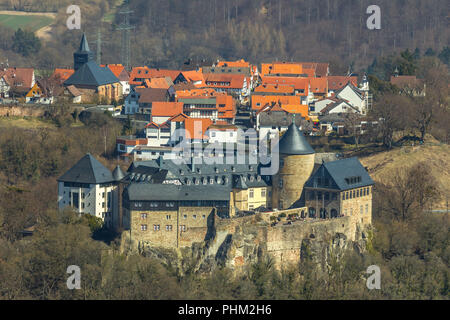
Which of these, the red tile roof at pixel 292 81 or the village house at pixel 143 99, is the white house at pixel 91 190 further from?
the red tile roof at pixel 292 81

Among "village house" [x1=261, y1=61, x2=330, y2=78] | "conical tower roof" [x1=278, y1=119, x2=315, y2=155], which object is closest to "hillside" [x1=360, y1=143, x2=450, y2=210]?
"conical tower roof" [x1=278, y1=119, x2=315, y2=155]

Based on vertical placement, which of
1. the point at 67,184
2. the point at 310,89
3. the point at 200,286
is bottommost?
Answer: the point at 200,286

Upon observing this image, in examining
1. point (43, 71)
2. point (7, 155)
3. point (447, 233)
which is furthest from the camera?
point (43, 71)

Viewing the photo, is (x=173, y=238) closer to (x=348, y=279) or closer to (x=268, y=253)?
(x=268, y=253)

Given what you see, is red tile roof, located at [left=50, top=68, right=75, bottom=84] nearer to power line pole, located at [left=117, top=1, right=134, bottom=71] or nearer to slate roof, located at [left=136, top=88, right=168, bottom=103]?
slate roof, located at [left=136, top=88, right=168, bottom=103]

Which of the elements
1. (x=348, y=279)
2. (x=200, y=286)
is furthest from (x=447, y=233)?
(x=200, y=286)

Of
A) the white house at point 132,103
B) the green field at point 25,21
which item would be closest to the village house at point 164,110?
the white house at point 132,103
